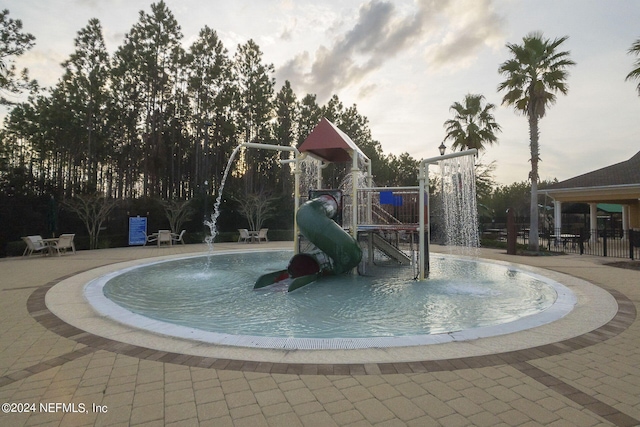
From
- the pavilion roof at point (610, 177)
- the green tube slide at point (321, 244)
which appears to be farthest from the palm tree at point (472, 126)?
the green tube slide at point (321, 244)

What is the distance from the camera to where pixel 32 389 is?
122 inches

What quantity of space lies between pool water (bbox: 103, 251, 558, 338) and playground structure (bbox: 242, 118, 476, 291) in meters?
0.54

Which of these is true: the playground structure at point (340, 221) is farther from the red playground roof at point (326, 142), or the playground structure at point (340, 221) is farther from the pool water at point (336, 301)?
the pool water at point (336, 301)

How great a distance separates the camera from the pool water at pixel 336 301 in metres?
5.45

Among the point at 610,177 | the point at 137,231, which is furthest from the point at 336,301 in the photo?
the point at 610,177

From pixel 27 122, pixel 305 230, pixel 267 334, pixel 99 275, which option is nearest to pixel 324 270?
pixel 305 230

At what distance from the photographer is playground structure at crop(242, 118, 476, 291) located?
360 inches

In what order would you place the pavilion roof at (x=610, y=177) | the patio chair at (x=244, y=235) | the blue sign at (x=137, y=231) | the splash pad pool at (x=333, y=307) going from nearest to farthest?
the splash pad pool at (x=333, y=307)
the blue sign at (x=137, y=231)
the pavilion roof at (x=610, y=177)
the patio chair at (x=244, y=235)

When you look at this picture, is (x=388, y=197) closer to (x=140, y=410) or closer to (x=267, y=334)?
(x=267, y=334)

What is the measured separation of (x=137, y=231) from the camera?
1917cm

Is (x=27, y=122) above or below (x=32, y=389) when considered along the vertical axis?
above

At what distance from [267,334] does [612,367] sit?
415 centimetres

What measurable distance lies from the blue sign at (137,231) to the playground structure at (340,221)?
1189 cm

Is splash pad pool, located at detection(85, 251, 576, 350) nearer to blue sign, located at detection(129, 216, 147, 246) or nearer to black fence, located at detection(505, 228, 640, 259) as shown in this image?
black fence, located at detection(505, 228, 640, 259)
